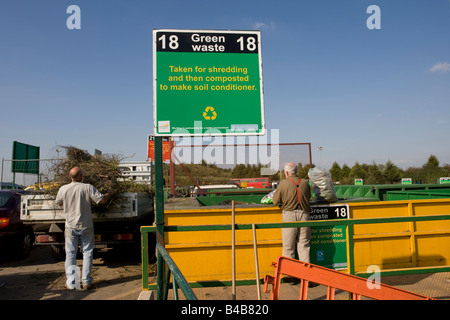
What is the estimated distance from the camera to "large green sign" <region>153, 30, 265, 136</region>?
322 cm

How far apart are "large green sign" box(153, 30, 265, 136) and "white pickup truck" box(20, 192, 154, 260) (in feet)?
11.8

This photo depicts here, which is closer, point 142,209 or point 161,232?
point 161,232

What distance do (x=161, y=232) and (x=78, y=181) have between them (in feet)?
9.14

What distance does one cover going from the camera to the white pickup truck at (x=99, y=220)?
6258 mm

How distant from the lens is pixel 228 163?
27.8 ft

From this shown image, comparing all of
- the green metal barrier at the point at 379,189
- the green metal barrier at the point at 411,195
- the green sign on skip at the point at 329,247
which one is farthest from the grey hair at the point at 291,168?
the green metal barrier at the point at 411,195

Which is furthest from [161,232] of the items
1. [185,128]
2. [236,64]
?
[236,64]

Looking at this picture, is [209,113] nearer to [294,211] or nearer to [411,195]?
[294,211]

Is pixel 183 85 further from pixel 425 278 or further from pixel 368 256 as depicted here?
pixel 425 278

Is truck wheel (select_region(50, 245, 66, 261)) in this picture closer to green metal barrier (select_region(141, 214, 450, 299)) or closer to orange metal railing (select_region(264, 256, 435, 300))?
green metal barrier (select_region(141, 214, 450, 299))

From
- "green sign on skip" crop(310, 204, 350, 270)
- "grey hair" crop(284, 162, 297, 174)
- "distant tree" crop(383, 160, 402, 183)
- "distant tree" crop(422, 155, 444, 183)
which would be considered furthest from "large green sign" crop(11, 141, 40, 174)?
"distant tree" crop(383, 160, 402, 183)

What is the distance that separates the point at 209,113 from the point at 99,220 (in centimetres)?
416

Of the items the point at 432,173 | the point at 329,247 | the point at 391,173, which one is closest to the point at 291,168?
the point at 329,247
